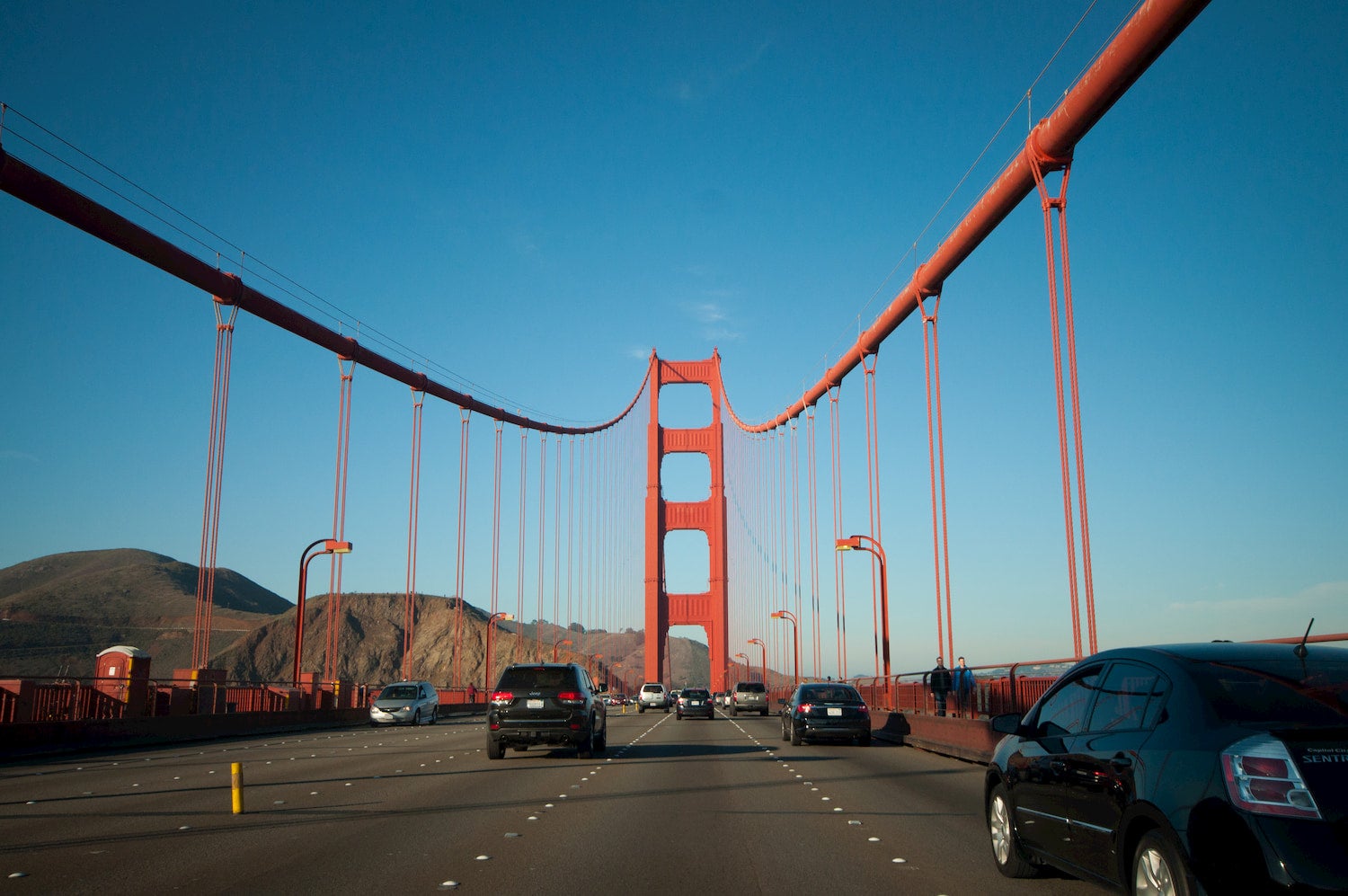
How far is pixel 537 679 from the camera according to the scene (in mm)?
19281

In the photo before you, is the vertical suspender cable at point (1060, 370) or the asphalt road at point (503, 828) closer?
the asphalt road at point (503, 828)

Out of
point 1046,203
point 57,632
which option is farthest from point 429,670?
point 1046,203

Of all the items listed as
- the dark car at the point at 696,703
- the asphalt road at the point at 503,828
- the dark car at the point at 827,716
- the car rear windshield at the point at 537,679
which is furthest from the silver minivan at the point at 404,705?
the car rear windshield at the point at 537,679

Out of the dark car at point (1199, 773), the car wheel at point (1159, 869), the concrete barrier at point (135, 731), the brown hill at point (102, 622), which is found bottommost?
the concrete barrier at point (135, 731)

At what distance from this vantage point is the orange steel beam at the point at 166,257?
75.0ft

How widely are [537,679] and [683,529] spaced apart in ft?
205

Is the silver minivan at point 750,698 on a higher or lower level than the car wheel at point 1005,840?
lower

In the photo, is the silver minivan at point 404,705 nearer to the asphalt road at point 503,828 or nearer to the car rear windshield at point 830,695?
the car rear windshield at point 830,695

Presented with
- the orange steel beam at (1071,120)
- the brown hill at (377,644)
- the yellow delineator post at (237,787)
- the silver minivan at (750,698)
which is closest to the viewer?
the yellow delineator post at (237,787)

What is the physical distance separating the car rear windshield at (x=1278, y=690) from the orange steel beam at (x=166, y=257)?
77.4 feet

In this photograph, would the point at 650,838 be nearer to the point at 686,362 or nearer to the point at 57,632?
the point at 686,362

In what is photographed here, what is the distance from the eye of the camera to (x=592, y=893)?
7.00m

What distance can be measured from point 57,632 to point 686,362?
4255 inches

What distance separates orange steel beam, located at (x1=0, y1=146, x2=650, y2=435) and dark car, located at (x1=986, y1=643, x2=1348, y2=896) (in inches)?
901
